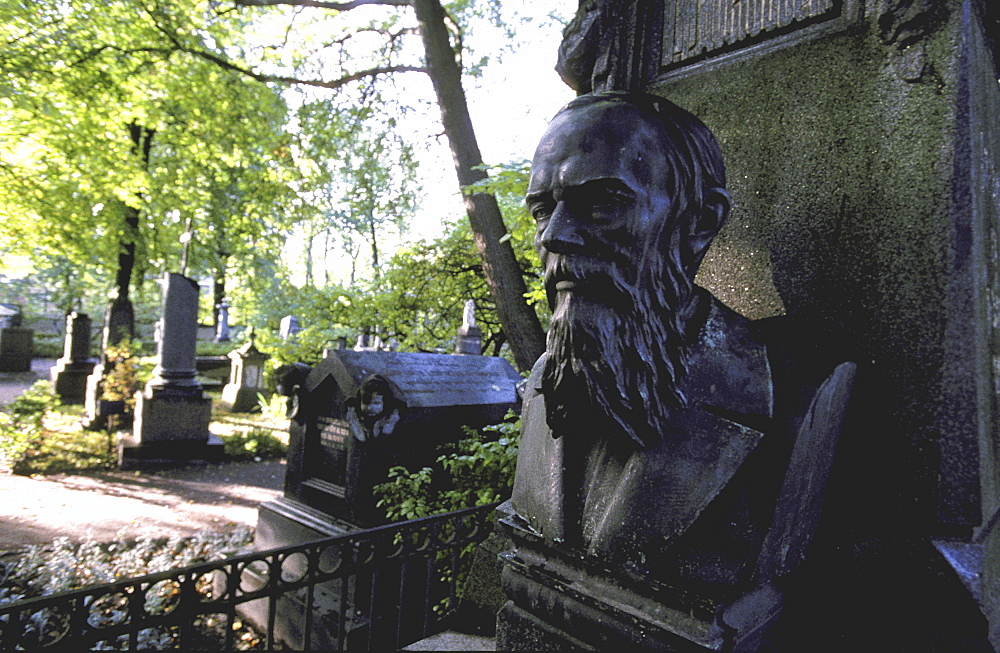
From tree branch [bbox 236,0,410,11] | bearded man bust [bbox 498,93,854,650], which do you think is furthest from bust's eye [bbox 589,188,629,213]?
tree branch [bbox 236,0,410,11]

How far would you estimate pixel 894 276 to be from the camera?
61.0 inches

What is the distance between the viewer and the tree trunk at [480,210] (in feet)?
19.9

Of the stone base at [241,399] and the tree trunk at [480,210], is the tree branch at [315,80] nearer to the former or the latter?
the tree trunk at [480,210]

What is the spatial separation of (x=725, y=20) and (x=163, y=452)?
1146cm

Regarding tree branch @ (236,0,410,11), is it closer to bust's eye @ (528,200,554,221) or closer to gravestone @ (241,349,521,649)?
gravestone @ (241,349,521,649)

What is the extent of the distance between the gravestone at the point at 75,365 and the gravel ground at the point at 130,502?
8.42 m

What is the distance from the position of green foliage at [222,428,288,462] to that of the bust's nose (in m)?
11.2

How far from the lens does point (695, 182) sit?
4.56 feet

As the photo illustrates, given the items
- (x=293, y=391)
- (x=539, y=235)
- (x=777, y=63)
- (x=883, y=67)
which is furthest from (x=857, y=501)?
(x=293, y=391)

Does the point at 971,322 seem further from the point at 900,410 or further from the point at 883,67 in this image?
the point at 883,67

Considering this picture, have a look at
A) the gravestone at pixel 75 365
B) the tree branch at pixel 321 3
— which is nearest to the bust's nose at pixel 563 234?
the tree branch at pixel 321 3

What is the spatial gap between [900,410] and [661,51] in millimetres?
1594

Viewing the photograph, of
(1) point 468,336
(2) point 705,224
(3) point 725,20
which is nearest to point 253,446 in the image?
(1) point 468,336

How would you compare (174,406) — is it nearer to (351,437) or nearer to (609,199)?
(351,437)
